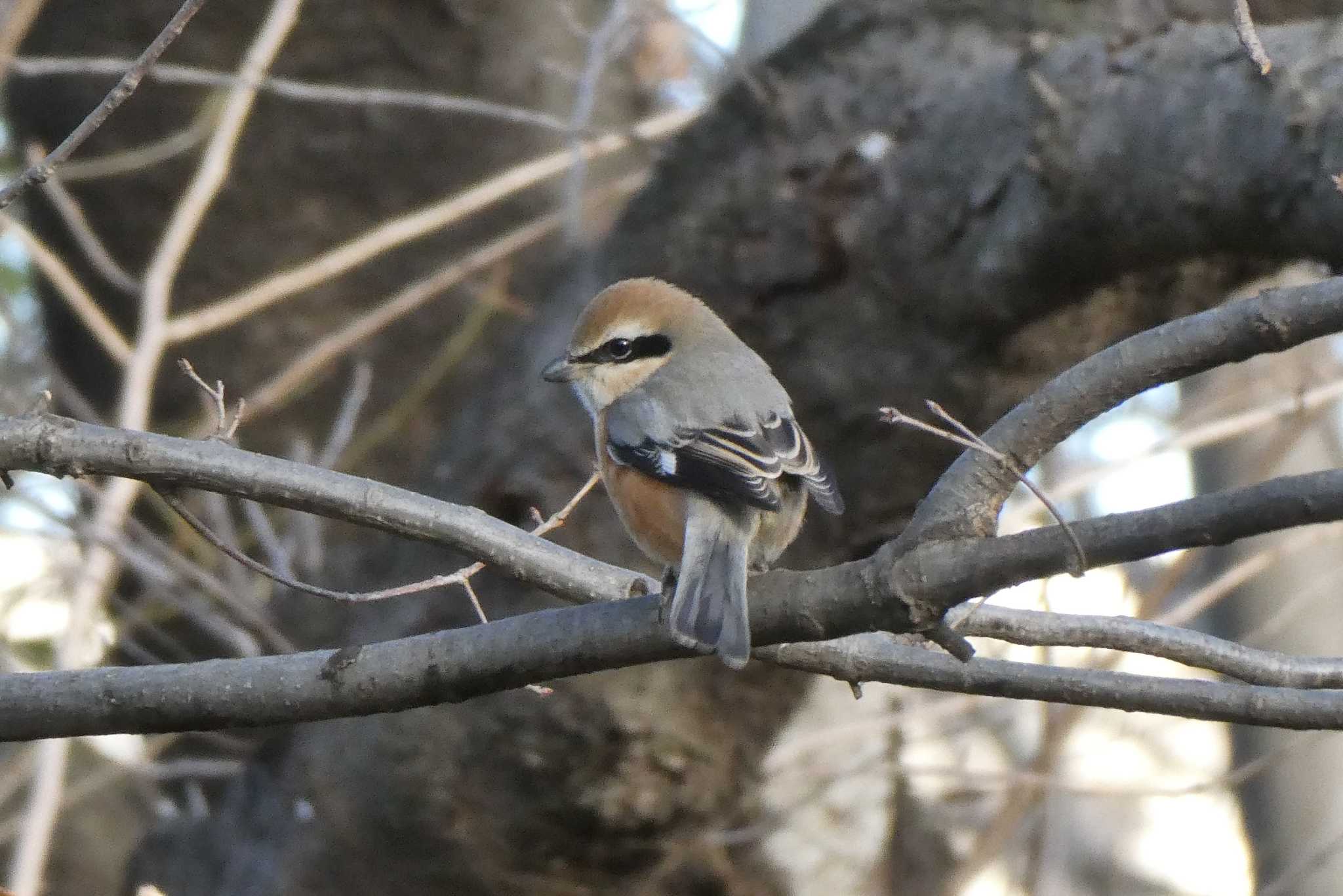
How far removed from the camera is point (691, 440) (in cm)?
302

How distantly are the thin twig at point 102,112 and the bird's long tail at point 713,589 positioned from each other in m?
1.04

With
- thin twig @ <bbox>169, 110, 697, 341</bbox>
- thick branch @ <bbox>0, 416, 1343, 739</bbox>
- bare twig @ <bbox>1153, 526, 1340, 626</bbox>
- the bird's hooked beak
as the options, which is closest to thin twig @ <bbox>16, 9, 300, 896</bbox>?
thin twig @ <bbox>169, 110, 697, 341</bbox>

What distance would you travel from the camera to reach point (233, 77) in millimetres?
4262

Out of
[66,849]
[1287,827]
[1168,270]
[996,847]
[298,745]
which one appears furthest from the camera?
[66,849]

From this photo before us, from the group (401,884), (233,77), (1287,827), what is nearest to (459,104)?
(233,77)

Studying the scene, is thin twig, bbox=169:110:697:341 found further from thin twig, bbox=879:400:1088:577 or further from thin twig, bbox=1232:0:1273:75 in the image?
thin twig, bbox=879:400:1088:577

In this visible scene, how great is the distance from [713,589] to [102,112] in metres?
1.10

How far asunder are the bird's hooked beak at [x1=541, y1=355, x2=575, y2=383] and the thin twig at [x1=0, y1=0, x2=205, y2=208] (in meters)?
1.60

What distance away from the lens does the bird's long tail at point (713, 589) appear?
83.1 inches

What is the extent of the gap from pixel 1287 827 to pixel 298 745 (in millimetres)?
3089

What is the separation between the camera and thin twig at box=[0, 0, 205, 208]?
2037 mm

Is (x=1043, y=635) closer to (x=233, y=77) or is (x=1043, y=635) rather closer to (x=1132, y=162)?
(x=1132, y=162)

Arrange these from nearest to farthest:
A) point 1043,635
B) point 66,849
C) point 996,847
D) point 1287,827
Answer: point 1043,635 < point 1287,827 < point 996,847 < point 66,849

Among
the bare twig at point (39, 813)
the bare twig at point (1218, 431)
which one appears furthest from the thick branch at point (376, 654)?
the bare twig at point (1218, 431)
